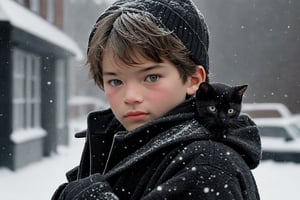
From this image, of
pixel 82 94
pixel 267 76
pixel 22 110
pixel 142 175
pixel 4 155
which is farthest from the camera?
pixel 82 94

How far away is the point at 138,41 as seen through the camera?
134cm

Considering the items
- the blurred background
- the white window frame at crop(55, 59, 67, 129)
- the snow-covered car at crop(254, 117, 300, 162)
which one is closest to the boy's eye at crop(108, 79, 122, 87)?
the blurred background

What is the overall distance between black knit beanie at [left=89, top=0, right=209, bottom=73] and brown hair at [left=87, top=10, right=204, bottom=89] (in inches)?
0.8

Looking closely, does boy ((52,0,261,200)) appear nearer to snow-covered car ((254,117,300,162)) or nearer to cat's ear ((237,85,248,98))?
cat's ear ((237,85,248,98))

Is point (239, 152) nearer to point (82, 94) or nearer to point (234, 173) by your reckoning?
point (234, 173)

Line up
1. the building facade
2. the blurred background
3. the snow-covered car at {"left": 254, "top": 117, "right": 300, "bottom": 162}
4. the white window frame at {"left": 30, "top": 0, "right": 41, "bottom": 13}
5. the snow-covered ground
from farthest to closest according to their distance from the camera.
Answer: the white window frame at {"left": 30, "top": 0, "right": 41, "bottom": 13}
the snow-covered car at {"left": 254, "top": 117, "right": 300, "bottom": 162}
the building facade
the blurred background
the snow-covered ground

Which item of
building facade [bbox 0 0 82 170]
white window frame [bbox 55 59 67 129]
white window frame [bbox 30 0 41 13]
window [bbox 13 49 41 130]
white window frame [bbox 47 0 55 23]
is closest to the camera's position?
building facade [bbox 0 0 82 170]

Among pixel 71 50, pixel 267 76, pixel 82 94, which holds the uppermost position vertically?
pixel 71 50

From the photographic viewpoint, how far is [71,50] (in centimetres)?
1447

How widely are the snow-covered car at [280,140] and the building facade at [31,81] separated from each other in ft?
16.1

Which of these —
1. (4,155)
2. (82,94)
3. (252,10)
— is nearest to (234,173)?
(4,155)

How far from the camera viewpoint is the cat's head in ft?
4.20

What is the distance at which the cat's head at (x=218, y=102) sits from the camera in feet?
4.20

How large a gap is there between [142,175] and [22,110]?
11416mm
